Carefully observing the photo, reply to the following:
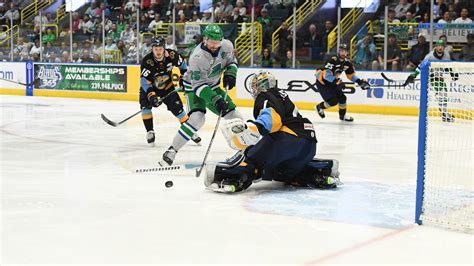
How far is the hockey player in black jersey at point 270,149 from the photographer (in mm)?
4598

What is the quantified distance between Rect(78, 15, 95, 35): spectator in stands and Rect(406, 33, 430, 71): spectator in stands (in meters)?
6.77

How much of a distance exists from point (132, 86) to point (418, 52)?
586 centimetres

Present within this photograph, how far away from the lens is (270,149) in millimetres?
4738

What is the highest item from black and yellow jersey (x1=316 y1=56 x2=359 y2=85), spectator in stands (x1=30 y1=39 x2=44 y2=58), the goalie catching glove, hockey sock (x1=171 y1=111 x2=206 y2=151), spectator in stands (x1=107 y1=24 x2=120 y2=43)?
spectator in stands (x1=107 y1=24 x2=120 y2=43)

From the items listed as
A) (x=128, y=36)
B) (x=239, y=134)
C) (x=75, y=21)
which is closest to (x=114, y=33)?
(x=128, y=36)

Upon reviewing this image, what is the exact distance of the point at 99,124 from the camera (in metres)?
9.77

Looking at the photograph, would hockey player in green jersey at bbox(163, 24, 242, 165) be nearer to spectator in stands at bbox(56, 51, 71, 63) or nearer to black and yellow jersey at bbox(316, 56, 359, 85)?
black and yellow jersey at bbox(316, 56, 359, 85)

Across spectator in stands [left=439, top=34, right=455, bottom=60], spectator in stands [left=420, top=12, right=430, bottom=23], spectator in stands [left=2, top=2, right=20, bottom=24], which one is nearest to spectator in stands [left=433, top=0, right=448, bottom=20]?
spectator in stands [left=420, top=12, right=430, bottom=23]

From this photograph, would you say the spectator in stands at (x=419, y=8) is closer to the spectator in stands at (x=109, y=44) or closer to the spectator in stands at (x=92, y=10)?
the spectator in stands at (x=109, y=44)

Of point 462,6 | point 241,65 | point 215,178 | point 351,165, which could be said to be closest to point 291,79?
point 241,65

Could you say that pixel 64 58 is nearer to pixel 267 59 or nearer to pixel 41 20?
pixel 41 20

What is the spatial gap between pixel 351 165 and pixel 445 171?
87 cm

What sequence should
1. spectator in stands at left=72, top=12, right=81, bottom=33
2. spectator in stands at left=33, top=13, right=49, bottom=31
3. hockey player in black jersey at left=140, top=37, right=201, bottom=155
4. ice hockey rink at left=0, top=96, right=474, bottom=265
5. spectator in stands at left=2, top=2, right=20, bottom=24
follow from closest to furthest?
ice hockey rink at left=0, top=96, right=474, bottom=265, hockey player in black jersey at left=140, top=37, right=201, bottom=155, spectator in stands at left=72, top=12, right=81, bottom=33, spectator in stands at left=33, top=13, right=49, bottom=31, spectator in stands at left=2, top=2, right=20, bottom=24

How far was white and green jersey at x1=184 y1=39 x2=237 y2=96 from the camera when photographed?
6026mm
